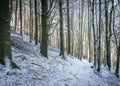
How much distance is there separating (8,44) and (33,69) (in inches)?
92.0

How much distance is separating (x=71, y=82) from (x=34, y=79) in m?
2.76

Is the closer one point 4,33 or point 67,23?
point 4,33

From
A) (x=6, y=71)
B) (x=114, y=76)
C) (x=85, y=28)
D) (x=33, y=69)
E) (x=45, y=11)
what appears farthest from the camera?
(x=85, y=28)

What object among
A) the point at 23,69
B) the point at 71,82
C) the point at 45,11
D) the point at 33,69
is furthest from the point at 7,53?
the point at 45,11

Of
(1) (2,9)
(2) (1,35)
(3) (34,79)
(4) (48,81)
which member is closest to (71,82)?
(4) (48,81)

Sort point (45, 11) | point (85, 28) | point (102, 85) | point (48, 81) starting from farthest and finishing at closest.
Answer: point (85, 28) → point (45, 11) → point (102, 85) → point (48, 81)

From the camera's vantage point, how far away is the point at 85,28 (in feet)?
149

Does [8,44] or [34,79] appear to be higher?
[8,44]

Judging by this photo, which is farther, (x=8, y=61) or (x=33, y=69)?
(x=33, y=69)

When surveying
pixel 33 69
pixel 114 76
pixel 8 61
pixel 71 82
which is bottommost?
pixel 114 76

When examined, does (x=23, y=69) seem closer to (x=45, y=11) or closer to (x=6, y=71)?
(x=6, y=71)

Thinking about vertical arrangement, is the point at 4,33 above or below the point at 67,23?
below

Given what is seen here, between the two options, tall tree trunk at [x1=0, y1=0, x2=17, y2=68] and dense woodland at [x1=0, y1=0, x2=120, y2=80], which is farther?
dense woodland at [x1=0, y1=0, x2=120, y2=80]

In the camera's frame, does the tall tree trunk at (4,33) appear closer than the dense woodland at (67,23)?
Yes
